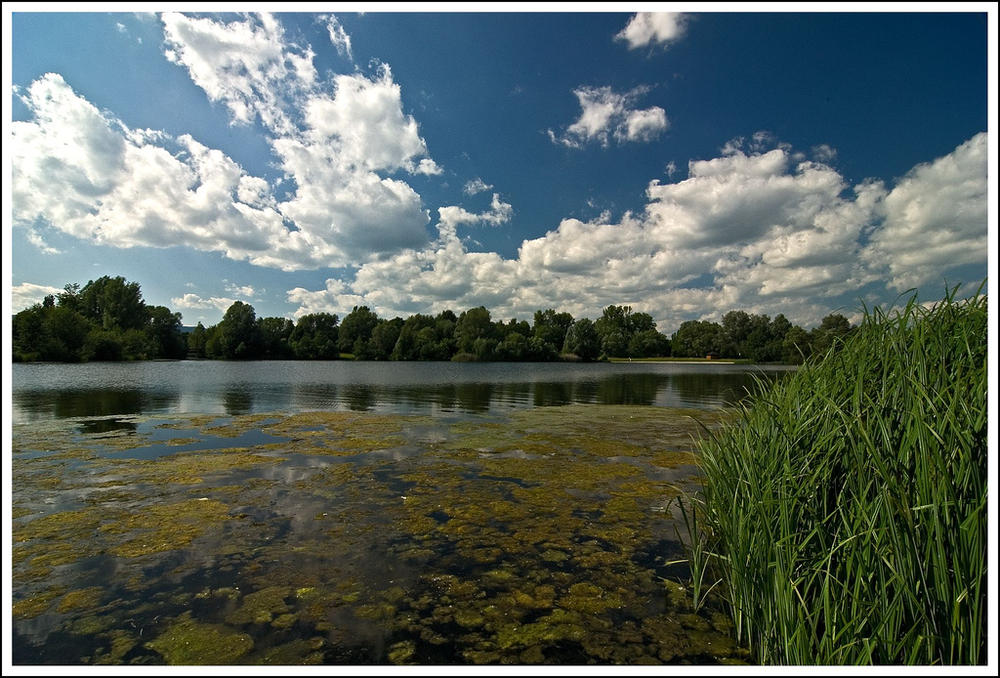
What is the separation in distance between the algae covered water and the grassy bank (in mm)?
1117

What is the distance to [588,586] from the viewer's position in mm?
4867

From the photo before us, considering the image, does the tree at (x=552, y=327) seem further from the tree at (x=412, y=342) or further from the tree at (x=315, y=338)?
the tree at (x=315, y=338)

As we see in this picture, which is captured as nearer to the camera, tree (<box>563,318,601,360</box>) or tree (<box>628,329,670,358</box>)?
tree (<box>563,318,601,360</box>)

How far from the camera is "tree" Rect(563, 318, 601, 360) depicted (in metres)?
113

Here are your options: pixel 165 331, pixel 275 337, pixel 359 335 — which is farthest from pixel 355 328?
pixel 165 331

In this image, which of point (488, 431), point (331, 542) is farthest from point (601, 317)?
point (331, 542)

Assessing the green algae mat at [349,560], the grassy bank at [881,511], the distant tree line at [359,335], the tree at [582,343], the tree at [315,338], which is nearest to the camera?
the grassy bank at [881,511]

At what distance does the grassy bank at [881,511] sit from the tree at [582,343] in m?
110

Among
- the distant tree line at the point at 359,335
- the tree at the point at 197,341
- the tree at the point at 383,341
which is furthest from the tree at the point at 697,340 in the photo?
the tree at the point at 197,341

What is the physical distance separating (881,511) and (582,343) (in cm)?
11199

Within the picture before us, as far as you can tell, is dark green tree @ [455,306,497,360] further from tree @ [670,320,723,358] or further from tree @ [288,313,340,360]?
tree @ [670,320,723,358]

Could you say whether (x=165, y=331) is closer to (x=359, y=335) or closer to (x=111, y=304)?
(x=111, y=304)

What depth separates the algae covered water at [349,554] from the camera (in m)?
3.95

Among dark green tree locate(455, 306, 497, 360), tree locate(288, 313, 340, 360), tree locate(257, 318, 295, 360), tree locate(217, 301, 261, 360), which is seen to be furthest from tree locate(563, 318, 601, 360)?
tree locate(217, 301, 261, 360)
